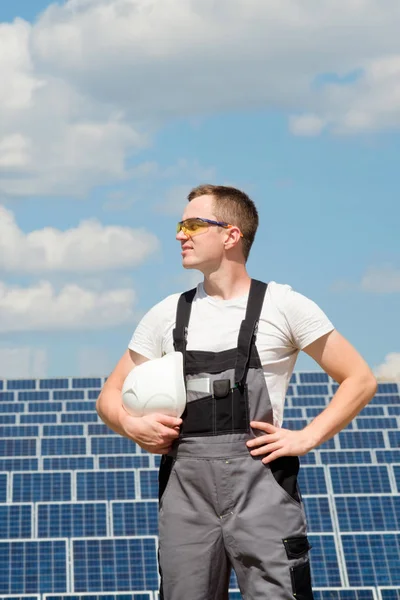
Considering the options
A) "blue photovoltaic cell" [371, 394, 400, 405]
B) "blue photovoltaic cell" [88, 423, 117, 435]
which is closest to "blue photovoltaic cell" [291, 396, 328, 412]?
"blue photovoltaic cell" [371, 394, 400, 405]

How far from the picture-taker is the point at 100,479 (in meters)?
25.7

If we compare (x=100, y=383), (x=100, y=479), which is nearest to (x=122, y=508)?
(x=100, y=479)

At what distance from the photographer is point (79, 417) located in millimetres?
31188

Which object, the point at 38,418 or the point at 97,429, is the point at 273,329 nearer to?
the point at 97,429

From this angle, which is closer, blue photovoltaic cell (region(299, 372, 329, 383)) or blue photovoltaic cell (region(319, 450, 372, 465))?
blue photovoltaic cell (region(319, 450, 372, 465))

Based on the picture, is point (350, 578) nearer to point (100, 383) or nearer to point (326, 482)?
point (326, 482)

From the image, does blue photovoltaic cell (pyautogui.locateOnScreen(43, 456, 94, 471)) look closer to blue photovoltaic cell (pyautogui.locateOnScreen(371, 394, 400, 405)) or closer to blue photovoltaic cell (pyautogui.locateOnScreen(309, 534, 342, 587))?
blue photovoltaic cell (pyautogui.locateOnScreen(309, 534, 342, 587))

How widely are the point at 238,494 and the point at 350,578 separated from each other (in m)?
20.5

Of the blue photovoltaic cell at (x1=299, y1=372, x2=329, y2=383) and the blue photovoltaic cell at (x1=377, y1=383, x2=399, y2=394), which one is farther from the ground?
the blue photovoltaic cell at (x1=299, y1=372, x2=329, y2=383)

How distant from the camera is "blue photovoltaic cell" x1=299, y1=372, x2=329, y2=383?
31922mm

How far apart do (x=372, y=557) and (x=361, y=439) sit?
6940 millimetres

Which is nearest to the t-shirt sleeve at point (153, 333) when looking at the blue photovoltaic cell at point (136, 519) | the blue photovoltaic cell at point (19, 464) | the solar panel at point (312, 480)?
the blue photovoltaic cell at point (136, 519)

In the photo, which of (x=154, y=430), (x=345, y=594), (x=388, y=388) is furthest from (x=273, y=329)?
(x=388, y=388)

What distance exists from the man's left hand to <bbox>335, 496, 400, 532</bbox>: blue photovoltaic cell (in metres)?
20.8
